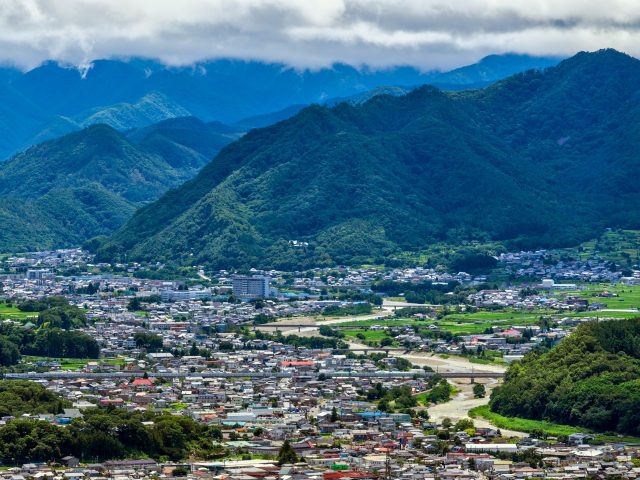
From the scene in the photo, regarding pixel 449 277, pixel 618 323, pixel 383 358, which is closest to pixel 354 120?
pixel 449 277

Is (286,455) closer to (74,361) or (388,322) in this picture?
(74,361)

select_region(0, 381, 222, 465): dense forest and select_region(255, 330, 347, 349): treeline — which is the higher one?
select_region(255, 330, 347, 349): treeline

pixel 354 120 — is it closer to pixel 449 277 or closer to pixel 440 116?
pixel 440 116

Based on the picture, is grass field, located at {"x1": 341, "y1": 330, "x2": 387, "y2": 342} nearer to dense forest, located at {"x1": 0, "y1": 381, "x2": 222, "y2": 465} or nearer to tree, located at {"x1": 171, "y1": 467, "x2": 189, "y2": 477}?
dense forest, located at {"x1": 0, "y1": 381, "x2": 222, "y2": 465}

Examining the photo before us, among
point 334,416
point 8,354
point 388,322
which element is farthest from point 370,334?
point 334,416

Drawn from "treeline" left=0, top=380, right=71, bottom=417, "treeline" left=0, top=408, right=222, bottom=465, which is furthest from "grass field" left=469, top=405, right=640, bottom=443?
Result: "treeline" left=0, top=380, right=71, bottom=417
